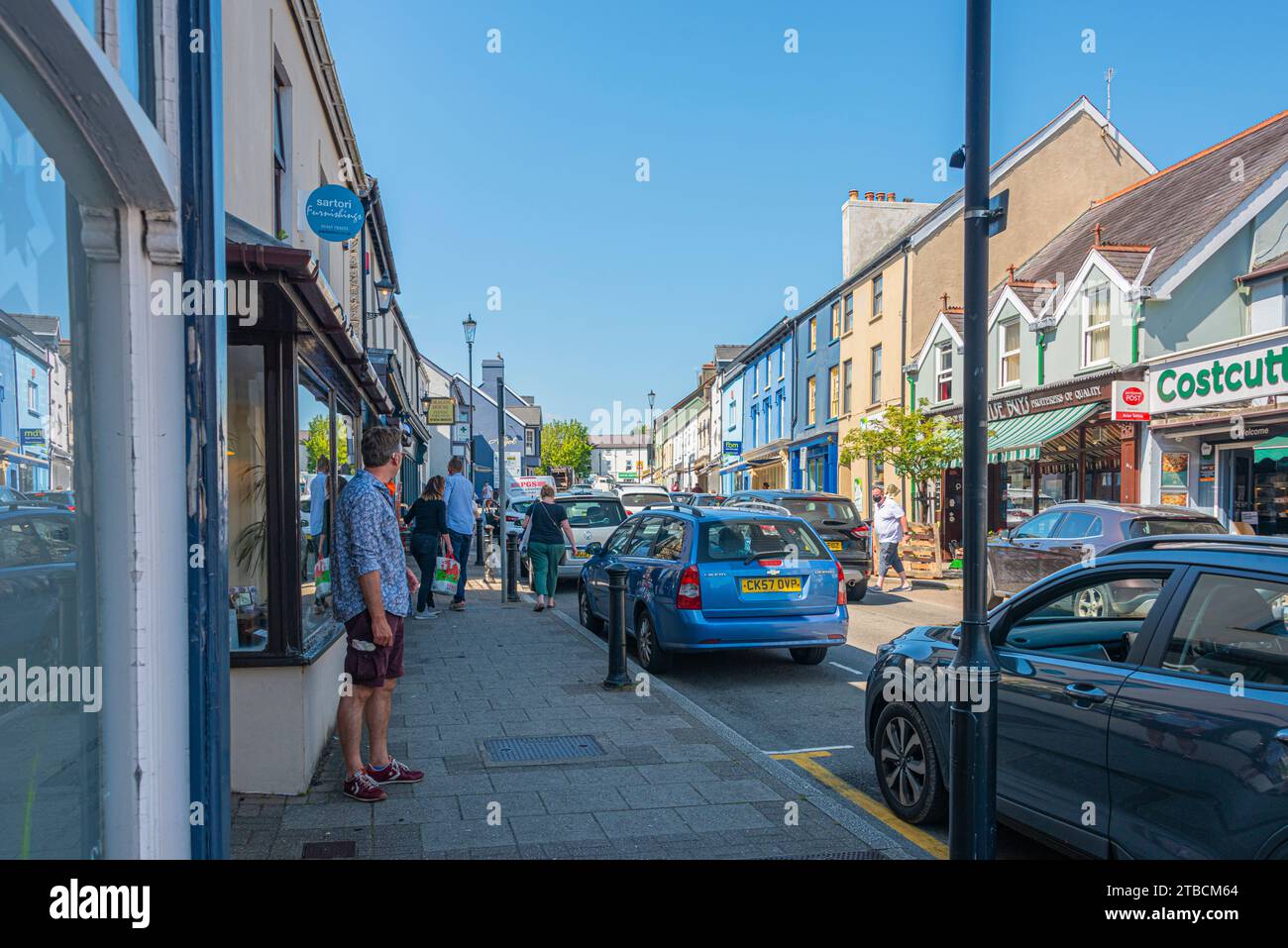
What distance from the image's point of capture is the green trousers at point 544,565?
40.0ft

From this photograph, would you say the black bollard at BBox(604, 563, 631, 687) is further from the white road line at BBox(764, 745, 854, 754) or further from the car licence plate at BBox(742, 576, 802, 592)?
the white road line at BBox(764, 745, 854, 754)

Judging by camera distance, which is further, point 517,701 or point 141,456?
point 517,701

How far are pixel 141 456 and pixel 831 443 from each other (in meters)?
31.5

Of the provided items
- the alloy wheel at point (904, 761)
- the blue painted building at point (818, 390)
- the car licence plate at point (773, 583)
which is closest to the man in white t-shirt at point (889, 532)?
the car licence plate at point (773, 583)

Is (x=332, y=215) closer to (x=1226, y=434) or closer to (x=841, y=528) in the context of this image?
(x=841, y=528)

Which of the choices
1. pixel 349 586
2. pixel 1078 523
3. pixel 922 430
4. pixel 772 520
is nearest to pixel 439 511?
pixel 772 520

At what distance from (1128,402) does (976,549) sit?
50.6ft

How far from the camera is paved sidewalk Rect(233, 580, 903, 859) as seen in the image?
14.0 ft

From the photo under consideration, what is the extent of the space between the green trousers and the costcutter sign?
11.4 metres

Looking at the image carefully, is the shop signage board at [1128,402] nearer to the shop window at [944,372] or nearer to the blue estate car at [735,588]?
the shop window at [944,372]

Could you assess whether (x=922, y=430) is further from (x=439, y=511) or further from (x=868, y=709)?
(x=868, y=709)

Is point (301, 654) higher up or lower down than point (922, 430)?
lower down

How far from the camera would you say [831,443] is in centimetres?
3325

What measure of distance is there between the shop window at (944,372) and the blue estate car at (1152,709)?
2095 centimetres
